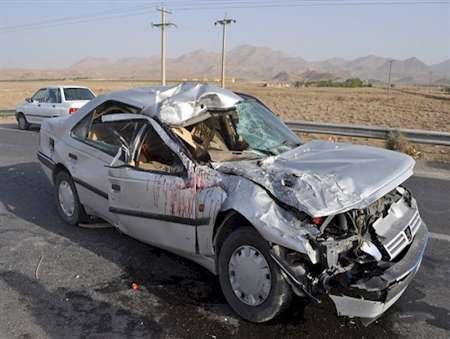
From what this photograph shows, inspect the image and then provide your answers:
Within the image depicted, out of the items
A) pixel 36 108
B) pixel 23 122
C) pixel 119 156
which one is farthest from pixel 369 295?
pixel 23 122

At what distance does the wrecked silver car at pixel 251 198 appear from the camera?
3129 mm

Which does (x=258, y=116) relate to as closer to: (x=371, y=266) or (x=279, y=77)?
(x=371, y=266)

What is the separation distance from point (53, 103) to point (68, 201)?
10.5 metres

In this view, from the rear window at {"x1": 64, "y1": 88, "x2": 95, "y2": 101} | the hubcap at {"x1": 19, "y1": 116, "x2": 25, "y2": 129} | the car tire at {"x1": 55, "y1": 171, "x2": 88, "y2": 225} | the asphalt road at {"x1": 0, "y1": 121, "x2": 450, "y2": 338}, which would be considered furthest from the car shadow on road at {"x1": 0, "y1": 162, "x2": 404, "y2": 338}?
the hubcap at {"x1": 19, "y1": 116, "x2": 25, "y2": 129}

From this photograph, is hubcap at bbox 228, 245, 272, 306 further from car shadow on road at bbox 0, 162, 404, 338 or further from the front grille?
the front grille

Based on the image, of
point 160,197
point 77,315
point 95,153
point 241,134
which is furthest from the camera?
point 95,153

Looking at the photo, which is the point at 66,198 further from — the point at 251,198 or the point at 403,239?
the point at 403,239

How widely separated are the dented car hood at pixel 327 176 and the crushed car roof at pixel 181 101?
2.57 ft

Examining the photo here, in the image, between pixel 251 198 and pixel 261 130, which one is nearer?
pixel 251 198

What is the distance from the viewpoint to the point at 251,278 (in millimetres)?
3408

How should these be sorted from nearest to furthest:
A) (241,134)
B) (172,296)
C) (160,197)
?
(172,296), (160,197), (241,134)

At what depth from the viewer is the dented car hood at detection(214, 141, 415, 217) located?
321 centimetres

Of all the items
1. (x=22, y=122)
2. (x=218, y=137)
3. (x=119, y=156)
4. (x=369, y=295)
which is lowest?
(x=22, y=122)

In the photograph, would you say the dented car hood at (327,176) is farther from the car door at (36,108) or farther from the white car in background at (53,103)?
the car door at (36,108)
